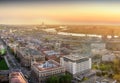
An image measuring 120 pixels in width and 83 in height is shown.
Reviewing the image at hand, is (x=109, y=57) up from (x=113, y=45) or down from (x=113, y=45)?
down

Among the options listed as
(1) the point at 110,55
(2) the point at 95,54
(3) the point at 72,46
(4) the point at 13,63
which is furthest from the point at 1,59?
(1) the point at 110,55

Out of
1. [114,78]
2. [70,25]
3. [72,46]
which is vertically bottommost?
[114,78]

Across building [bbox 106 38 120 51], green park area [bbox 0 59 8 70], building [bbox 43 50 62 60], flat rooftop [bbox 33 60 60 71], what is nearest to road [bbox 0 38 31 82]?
green park area [bbox 0 59 8 70]

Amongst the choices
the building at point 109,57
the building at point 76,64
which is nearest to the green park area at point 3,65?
the building at point 76,64

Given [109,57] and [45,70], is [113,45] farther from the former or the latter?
[45,70]

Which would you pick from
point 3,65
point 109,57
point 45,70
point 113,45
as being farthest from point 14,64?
point 113,45

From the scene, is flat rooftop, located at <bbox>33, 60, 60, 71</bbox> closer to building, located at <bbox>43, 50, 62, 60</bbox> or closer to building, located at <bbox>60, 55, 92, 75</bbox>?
building, located at <bbox>60, 55, 92, 75</bbox>

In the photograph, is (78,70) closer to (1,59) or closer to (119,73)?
(119,73)
